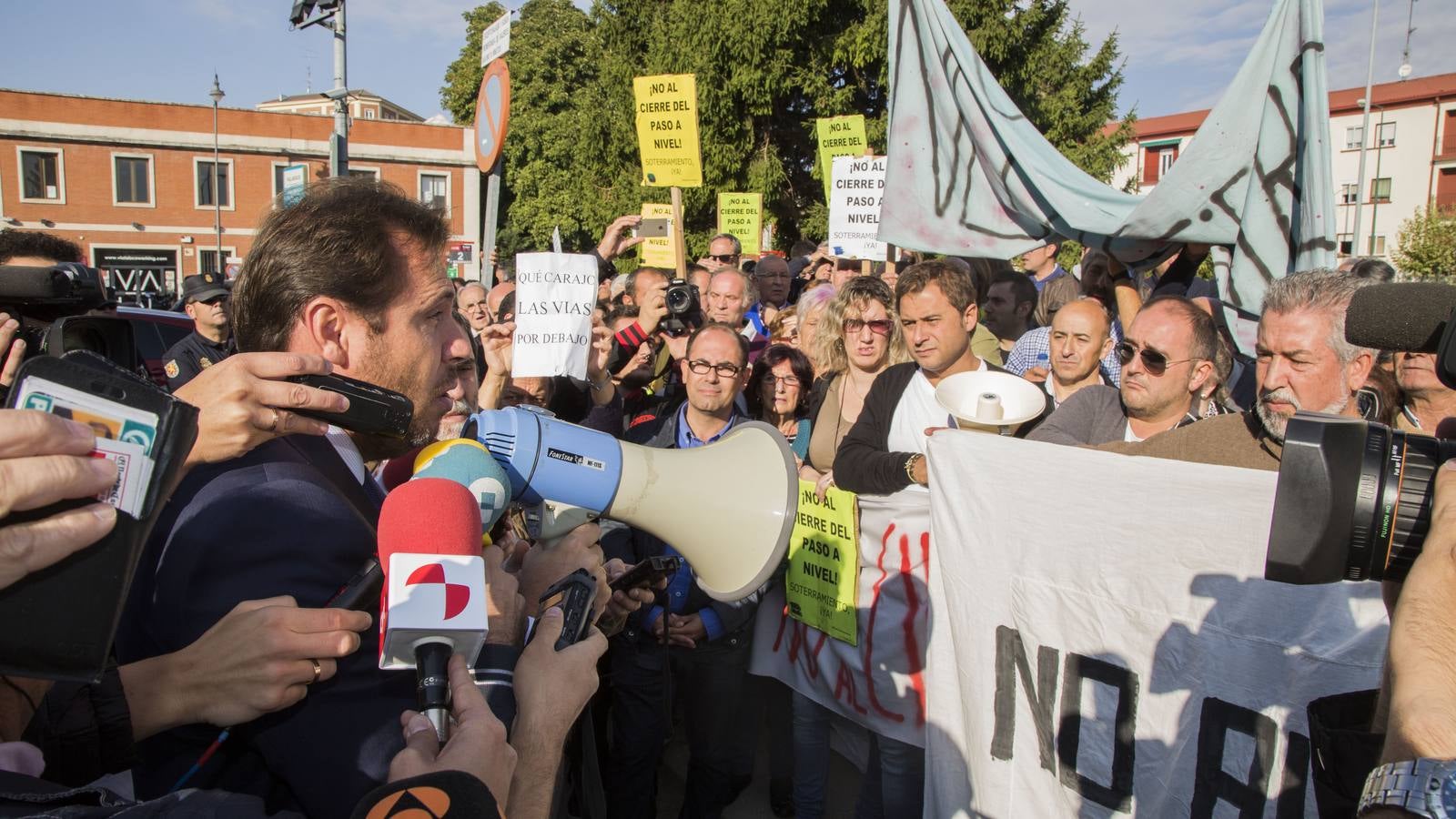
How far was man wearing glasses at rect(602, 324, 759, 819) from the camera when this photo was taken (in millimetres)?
3410

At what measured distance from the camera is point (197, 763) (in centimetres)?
135

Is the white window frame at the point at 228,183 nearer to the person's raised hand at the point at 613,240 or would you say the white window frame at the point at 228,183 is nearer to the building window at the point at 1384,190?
the person's raised hand at the point at 613,240

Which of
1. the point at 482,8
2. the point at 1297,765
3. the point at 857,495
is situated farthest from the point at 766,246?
the point at 482,8

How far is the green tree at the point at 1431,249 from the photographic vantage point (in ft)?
84.2

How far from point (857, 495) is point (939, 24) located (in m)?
2.48

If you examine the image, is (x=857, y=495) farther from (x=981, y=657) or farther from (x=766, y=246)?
(x=766, y=246)

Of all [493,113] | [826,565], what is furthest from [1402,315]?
[493,113]

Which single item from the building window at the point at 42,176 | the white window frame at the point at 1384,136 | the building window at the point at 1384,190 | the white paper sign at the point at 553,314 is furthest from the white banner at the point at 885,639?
the building window at the point at 1384,190

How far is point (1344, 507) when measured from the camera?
1.22m

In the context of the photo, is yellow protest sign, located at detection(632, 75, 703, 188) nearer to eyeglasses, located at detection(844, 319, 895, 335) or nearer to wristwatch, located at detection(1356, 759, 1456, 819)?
eyeglasses, located at detection(844, 319, 895, 335)

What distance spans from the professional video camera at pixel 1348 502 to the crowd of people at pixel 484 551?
53mm

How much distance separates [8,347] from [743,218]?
8.19 metres

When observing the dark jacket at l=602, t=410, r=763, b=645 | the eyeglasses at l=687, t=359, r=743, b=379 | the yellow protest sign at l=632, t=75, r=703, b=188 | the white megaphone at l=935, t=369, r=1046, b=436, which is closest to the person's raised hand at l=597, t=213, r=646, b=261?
the yellow protest sign at l=632, t=75, r=703, b=188

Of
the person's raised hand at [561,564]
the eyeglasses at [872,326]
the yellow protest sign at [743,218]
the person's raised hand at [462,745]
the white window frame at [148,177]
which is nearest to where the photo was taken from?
the person's raised hand at [462,745]
